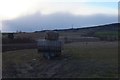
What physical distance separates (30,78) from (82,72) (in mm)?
2445

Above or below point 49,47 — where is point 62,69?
below

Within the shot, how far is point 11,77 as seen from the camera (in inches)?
543

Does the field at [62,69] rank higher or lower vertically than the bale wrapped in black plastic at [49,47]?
lower

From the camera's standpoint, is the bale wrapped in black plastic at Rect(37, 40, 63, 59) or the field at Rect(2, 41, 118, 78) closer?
the field at Rect(2, 41, 118, 78)

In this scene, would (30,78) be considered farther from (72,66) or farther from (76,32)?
(76,32)

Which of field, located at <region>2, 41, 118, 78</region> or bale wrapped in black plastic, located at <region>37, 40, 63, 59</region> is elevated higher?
bale wrapped in black plastic, located at <region>37, 40, 63, 59</region>

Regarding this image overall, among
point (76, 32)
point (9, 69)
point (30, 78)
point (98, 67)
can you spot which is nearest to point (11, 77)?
point (30, 78)

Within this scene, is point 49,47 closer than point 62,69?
No

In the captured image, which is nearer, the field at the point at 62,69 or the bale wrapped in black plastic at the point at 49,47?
the field at the point at 62,69

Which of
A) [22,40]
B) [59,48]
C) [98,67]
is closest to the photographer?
[98,67]

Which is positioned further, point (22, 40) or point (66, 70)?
point (22, 40)

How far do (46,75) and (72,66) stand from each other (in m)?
2.56

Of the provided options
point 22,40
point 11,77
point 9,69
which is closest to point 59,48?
point 9,69

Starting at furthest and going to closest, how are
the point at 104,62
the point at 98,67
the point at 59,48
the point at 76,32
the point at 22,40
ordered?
the point at 76,32
the point at 22,40
the point at 59,48
the point at 104,62
the point at 98,67
